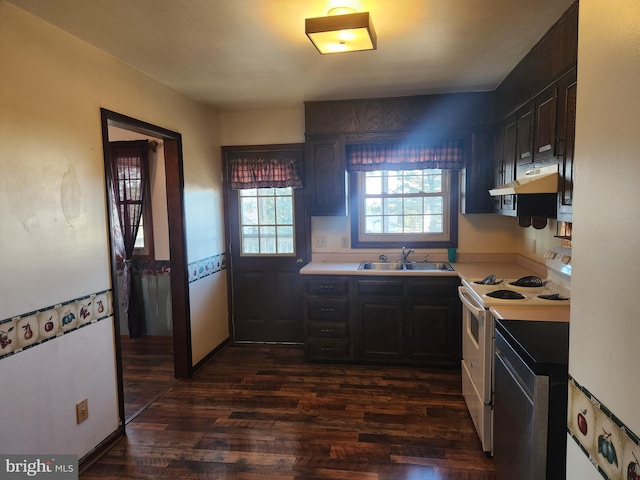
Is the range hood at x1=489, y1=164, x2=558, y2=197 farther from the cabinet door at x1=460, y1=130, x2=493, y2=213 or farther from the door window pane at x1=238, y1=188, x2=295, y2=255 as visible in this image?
the door window pane at x1=238, y1=188, x2=295, y2=255

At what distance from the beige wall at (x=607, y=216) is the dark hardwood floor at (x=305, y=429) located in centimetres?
136

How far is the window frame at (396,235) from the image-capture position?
3.82 m

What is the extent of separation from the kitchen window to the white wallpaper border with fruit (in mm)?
2850

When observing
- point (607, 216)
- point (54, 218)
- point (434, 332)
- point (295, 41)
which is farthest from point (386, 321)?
point (607, 216)

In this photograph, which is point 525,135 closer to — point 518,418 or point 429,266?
point 429,266

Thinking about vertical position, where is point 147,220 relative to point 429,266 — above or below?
above

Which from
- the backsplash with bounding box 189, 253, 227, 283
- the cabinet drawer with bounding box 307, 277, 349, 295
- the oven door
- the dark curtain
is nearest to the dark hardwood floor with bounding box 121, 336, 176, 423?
the dark curtain

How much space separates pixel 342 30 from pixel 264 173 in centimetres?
218

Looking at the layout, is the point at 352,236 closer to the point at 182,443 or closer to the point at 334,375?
the point at 334,375

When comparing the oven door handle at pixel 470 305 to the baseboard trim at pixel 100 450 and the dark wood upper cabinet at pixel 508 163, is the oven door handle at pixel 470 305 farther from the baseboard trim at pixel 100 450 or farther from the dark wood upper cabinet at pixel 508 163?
the baseboard trim at pixel 100 450

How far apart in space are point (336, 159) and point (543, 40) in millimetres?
1857

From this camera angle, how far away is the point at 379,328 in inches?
138

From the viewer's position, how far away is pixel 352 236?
4020 mm

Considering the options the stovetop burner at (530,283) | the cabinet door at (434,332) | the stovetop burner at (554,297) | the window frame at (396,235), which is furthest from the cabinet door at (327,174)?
the stovetop burner at (554,297)
